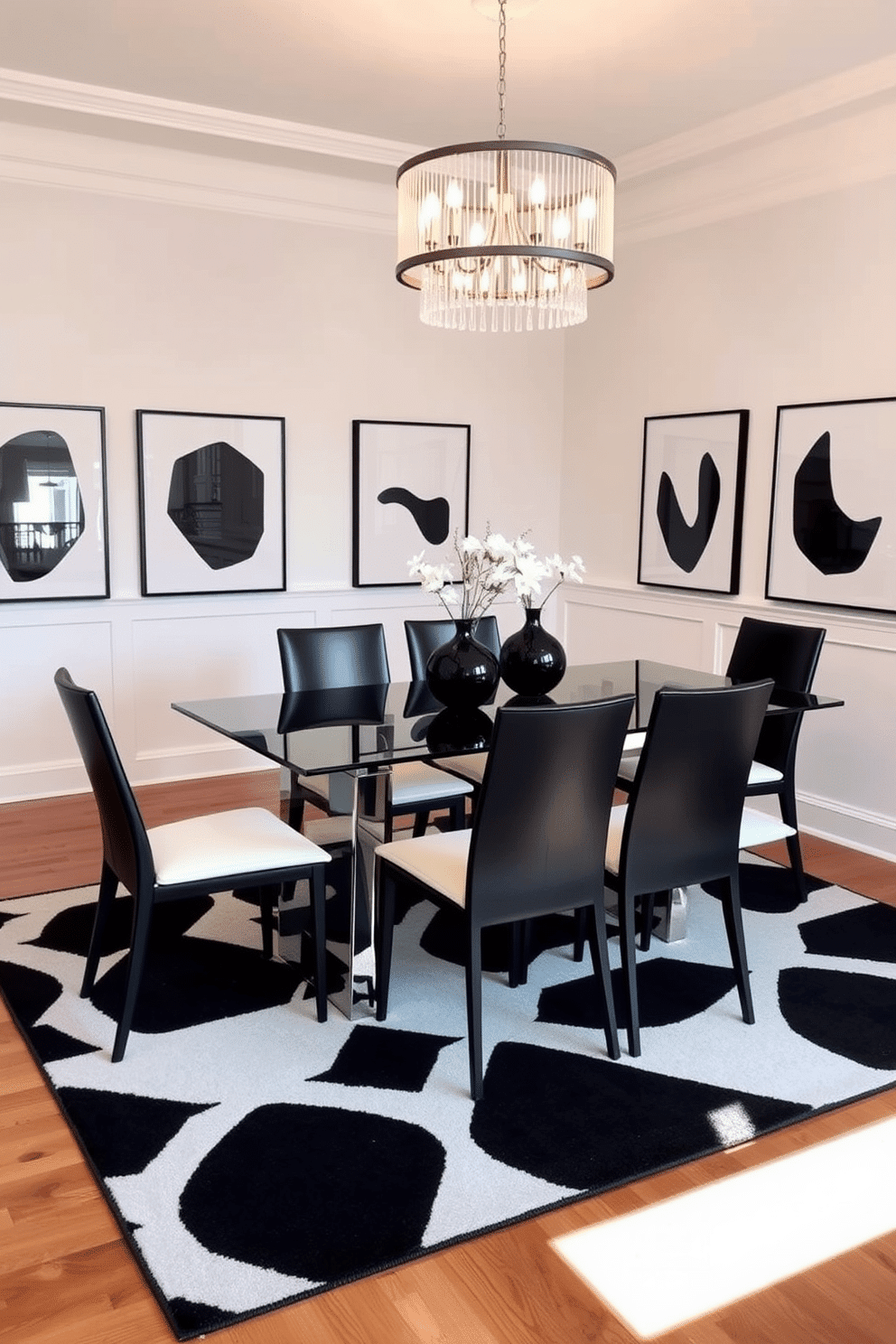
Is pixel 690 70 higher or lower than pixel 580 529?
higher

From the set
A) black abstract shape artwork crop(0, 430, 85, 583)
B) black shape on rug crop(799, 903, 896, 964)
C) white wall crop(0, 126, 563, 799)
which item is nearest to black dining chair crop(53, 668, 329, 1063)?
black shape on rug crop(799, 903, 896, 964)

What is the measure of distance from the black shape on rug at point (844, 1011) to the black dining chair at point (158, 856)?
4.29 ft

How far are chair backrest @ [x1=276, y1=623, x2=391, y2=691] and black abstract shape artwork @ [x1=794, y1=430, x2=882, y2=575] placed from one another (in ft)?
6.13

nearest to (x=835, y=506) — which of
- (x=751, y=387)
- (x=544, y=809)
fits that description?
(x=751, y=387)

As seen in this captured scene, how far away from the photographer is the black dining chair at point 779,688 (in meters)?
3.69

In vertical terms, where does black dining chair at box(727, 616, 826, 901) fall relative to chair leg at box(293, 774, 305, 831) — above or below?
above

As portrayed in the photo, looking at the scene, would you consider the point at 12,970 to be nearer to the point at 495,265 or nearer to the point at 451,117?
the point at 495,265

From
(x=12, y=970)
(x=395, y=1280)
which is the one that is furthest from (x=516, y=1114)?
(x=12, y=970)

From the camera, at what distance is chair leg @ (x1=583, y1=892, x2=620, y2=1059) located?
274cm

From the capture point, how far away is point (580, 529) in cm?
606

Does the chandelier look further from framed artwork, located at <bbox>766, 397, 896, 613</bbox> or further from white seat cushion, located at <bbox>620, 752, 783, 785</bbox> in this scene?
framed artwork, located at <bbox>766, 397, 896, 613</bbox>

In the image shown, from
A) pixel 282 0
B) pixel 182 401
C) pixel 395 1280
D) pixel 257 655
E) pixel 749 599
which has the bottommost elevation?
pixel 395 1280

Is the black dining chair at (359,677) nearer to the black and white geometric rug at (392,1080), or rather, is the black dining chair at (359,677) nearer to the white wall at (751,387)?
the black and white geometric rug at (392,1080)

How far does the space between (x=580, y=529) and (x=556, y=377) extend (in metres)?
0.86
